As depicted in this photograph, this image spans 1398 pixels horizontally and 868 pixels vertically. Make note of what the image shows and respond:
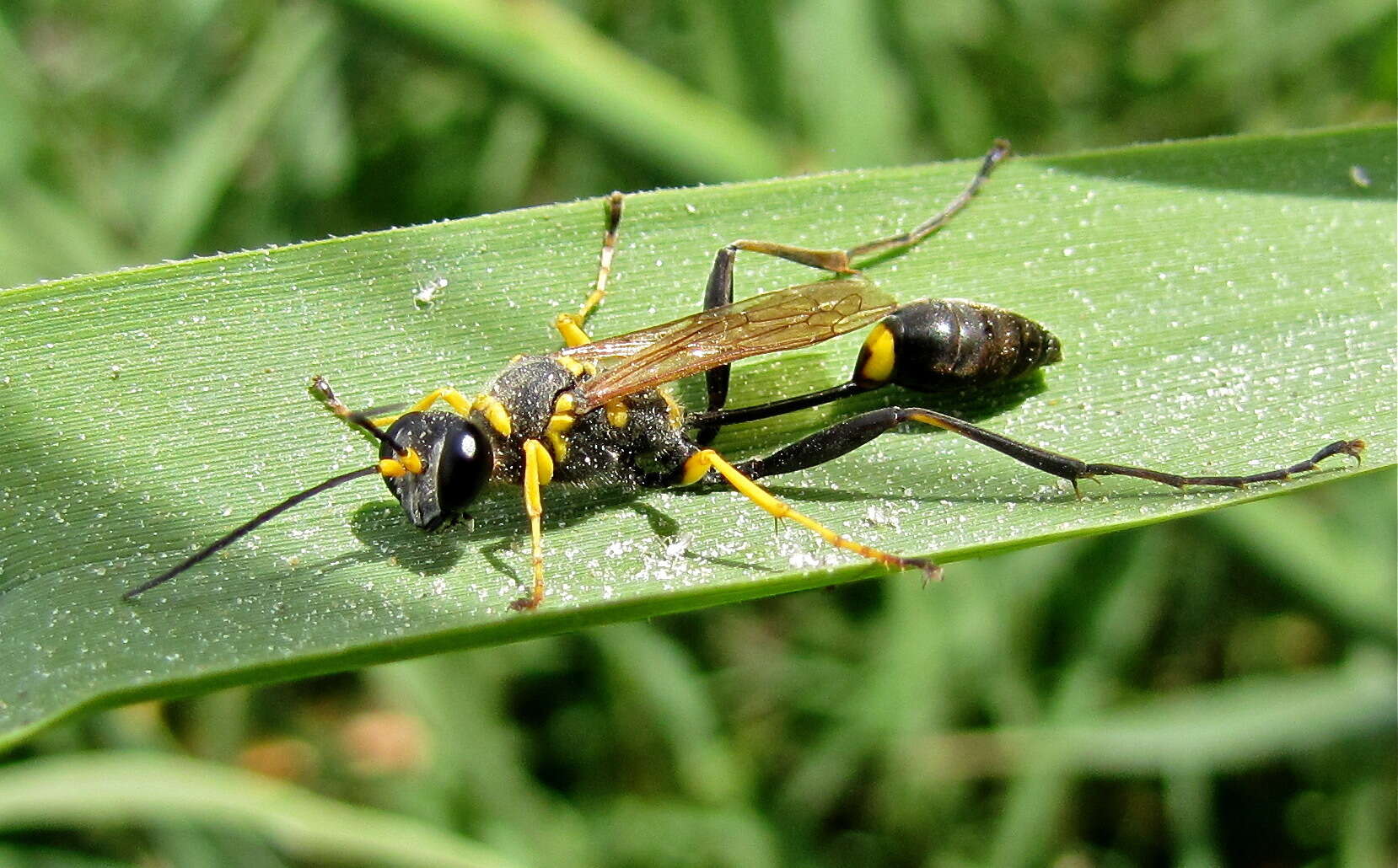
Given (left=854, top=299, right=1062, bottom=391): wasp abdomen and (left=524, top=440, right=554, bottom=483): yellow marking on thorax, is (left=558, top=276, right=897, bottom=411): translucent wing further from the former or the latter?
(left=524, top=440, right=554, bottom=483): yellow marking on thorax

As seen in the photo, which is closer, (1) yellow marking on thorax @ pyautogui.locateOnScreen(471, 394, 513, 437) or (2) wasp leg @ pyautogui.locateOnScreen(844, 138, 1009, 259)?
(1) yellow marking on thorax @ pyautogui.locateOnScreen(471, 394, 513, 437)

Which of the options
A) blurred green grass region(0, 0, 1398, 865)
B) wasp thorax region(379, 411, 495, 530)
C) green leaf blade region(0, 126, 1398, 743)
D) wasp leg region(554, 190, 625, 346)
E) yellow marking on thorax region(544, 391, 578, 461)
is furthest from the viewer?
blurred green grass region(0, 0, 1398, 865)

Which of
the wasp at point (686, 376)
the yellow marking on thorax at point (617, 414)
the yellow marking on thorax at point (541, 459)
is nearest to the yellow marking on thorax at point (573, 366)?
the wasp at point (686, 376)

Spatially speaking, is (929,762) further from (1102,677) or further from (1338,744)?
(1338,744)

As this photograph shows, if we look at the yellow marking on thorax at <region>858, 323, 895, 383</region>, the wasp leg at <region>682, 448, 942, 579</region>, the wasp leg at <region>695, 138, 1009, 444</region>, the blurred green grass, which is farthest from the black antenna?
the blurred green grass

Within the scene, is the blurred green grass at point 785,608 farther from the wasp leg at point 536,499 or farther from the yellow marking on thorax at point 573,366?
the wasp leg at point 536,499

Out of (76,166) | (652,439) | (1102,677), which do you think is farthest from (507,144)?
(1102,677)

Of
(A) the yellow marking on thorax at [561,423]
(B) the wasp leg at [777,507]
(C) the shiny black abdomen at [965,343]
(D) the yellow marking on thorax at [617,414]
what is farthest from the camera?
(D) the yellow marking on thorax at [617,414]
